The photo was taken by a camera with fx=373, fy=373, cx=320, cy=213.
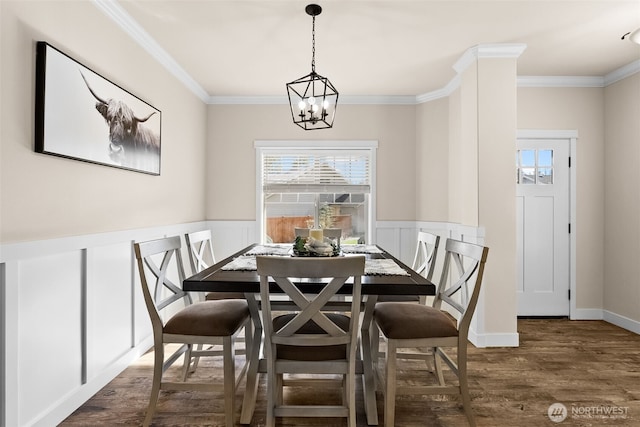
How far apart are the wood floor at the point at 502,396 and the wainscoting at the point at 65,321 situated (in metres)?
0.16

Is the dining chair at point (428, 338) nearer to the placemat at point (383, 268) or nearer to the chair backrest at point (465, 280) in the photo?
the chair backrest at point (465, 280)

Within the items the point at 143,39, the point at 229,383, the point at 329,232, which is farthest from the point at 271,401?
the point at 143,39

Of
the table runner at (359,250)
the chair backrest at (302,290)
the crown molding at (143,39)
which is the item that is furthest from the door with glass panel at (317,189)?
the chair backrest at (302,290)

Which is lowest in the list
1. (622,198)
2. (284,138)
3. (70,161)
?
(622,198)

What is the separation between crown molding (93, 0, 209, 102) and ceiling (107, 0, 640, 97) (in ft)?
0.08

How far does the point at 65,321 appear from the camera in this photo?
2.08 metres

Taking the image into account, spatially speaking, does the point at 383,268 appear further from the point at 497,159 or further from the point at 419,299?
the point at 497,159

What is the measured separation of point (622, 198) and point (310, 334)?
146 inches

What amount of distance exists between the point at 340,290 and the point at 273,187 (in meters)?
3.06

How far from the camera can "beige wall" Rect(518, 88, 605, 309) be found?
156 inches

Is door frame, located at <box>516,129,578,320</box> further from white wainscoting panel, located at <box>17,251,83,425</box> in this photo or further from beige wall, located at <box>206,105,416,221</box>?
white wainscoting panel, located at <box>17,251,83,425</box>

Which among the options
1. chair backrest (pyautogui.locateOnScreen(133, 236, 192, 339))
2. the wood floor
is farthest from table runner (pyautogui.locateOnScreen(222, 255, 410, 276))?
the wood floor

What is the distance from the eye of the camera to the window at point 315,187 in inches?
181

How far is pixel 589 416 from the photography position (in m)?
2.13
